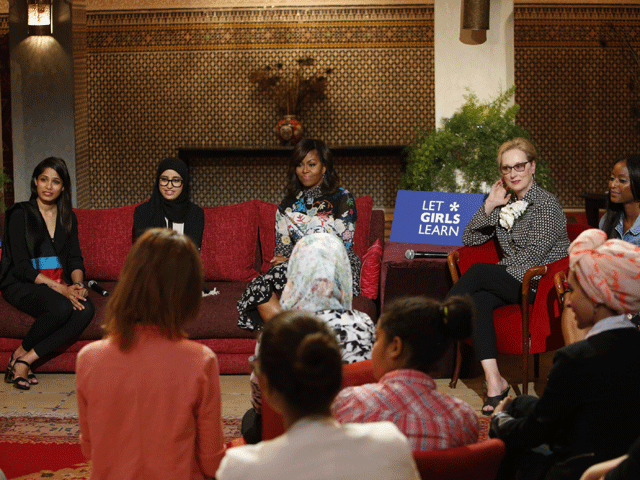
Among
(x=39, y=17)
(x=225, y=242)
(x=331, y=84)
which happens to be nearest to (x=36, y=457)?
(x=225, y=242)

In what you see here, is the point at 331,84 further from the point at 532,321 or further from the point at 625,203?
the point at 532,321

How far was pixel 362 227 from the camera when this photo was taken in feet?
15.5

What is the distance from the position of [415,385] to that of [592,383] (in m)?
0.43

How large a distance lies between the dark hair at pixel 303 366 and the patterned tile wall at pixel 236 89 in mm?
8081

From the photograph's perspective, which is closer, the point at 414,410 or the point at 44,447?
the point at 414,410

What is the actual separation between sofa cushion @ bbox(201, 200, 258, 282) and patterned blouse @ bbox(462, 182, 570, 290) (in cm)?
171

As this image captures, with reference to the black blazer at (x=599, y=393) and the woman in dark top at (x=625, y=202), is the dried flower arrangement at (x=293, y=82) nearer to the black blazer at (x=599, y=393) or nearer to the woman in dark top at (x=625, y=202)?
the woman in dark top at (x=625, y=202)

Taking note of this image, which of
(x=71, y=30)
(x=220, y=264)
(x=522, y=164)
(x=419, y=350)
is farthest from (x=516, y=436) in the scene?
(x=71, y=30)

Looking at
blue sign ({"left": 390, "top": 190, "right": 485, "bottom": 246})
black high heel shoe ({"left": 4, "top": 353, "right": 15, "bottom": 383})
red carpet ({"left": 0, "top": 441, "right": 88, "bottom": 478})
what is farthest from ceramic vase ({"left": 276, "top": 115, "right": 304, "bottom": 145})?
red carpet ({"left": 0, "top": 441, "right": 88, "bottom": 478})

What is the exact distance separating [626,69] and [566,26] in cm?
102

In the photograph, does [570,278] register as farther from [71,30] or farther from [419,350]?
[71,30]

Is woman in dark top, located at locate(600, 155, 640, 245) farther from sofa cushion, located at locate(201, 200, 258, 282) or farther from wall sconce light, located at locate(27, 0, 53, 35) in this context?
wall sconce light, located at locate(27, 0, 53, 35)

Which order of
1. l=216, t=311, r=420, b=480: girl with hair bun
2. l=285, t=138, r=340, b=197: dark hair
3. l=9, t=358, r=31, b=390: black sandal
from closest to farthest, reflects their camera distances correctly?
1. l=216, t=311, r=420, b=480: girl with hair bun
2. l=9, t=358, r=31, b=390: black sandal
3. l=285, t=138, r=340, b=197: dark hair

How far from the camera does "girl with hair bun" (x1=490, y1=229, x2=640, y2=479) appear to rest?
5.39ft
